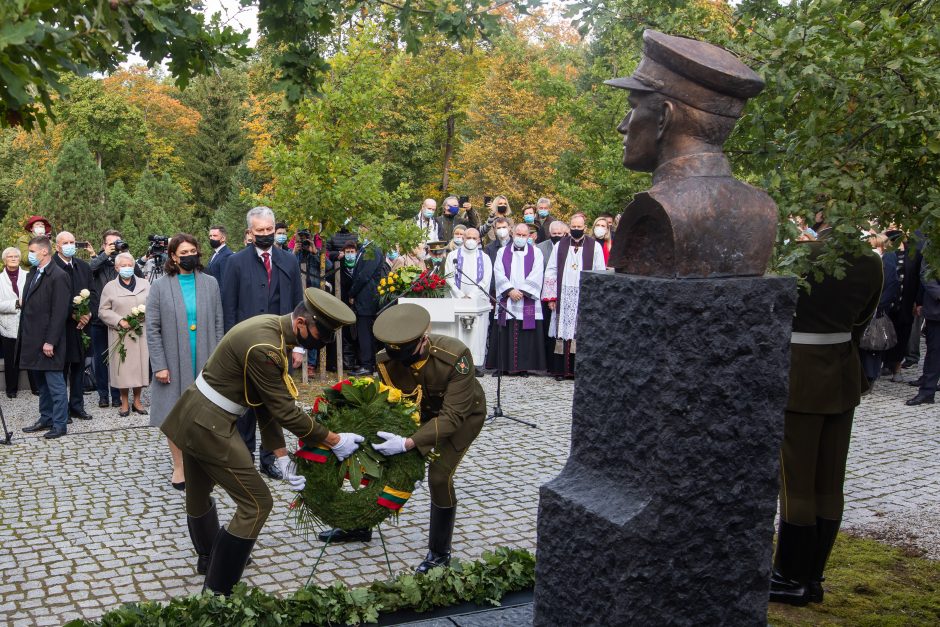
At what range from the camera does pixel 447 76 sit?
31.1 m

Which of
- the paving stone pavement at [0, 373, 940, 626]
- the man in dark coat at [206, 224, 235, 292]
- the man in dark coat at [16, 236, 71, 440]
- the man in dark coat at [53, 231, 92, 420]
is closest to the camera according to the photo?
the paving stone pavement at [0, 373, 940, 626]

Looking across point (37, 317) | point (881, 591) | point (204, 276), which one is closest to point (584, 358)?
point (881, 591)

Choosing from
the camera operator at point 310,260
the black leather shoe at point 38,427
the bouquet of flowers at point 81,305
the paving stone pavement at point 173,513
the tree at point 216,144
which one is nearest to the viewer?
the paving stone pavement at point 173,513

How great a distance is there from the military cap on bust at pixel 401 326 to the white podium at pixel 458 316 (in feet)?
17.8

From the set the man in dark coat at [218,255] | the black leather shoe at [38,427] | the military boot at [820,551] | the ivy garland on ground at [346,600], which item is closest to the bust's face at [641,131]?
the ivy garland on ground at [346,600]

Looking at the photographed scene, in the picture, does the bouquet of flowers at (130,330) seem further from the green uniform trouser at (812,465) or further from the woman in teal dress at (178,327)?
the green uniform trouser at (812,465)

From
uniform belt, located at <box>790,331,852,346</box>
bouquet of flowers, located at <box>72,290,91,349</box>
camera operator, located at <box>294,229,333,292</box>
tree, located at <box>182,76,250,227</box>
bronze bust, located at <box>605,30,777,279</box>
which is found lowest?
bouquet of flowers, located at <box>72,290,91,349</box>

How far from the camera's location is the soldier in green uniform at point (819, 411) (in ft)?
17.1

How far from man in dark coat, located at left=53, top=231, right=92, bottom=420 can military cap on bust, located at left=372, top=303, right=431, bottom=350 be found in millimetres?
5643

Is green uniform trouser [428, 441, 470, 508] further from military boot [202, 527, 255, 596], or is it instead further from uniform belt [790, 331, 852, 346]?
uniform belt [790, 331, 852, 346]

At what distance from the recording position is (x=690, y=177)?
3.59 meters

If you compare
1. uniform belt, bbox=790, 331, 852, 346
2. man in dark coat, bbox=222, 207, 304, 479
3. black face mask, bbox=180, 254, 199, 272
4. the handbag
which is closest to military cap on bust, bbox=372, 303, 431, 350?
uniform belt, bbox=790, 331, 852, 346

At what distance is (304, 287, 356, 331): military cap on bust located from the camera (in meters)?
5.09

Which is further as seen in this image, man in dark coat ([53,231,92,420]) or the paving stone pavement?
man in dark coat ([53,231,92,420])
